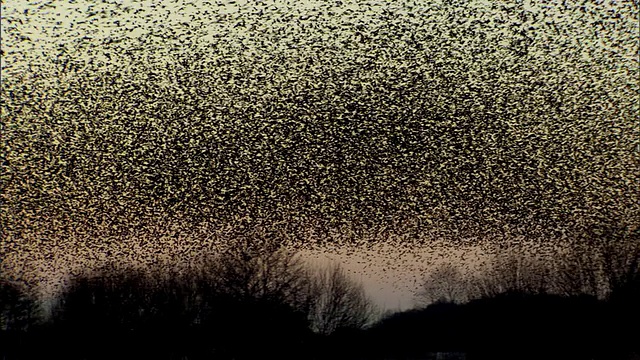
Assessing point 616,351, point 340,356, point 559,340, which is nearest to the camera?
point 616,351

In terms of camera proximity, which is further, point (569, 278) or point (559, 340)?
point (559, 340)

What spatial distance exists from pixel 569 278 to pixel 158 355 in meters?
40.3

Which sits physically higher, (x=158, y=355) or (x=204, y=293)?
(x=204, y=293)

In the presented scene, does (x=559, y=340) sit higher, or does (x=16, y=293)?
(x=16, y=293)

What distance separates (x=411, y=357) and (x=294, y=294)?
36324 mm

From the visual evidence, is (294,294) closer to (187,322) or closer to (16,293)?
(187,322)

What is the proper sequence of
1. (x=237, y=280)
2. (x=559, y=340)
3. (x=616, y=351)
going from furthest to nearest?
(x=237, y=280) → (x=559, y=340) → (x=616, y=351)

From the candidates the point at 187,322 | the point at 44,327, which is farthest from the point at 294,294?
the point at 44,327

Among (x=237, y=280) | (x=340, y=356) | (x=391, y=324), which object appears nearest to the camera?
(x=237, y=280)

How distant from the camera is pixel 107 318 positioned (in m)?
68.9

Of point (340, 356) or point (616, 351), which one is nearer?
point (616, 351)

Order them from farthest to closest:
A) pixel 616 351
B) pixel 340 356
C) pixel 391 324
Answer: pixel 391 324
pixel 340 356
pixel 616 351

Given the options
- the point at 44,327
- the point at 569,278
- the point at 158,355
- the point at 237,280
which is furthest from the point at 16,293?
the point at 569,278

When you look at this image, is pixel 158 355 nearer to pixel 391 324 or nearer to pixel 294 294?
pixel 294 294
